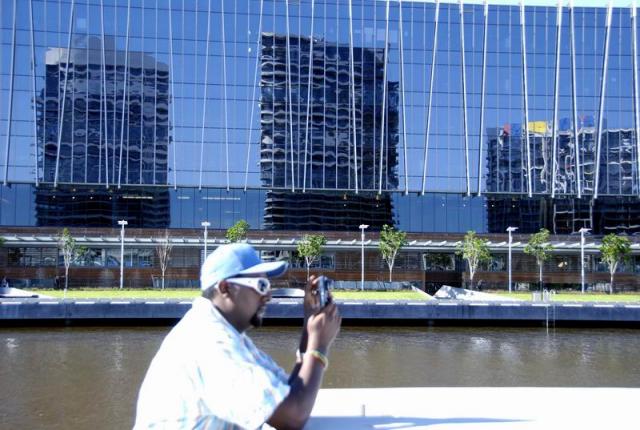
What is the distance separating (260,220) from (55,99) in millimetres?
19854

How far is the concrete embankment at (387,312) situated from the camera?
3522cm

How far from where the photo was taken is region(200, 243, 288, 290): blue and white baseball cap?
2.91 m

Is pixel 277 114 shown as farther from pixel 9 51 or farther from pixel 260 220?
pixel 9 51

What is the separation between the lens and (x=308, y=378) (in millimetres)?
2842

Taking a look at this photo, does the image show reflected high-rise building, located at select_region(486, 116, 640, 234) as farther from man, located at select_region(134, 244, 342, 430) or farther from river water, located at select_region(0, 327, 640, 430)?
man, located at select_region(134, 244, 342, 430)

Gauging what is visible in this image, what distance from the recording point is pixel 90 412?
1544cm

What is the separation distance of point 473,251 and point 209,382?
54625mm

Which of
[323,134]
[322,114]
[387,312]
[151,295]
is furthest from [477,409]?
[322,114]

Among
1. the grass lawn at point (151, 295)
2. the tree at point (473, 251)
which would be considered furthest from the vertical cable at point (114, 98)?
the tree at point (473, 251)

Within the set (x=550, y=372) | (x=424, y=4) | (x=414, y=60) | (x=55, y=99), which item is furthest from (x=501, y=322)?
(x=55, y=99)

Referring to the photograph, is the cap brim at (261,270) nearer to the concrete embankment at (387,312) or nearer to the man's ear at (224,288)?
the man's ear at (224,288)

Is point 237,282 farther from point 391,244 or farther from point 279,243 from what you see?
point 279,243

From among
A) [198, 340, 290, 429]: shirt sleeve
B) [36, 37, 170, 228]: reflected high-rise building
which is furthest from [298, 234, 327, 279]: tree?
[198, 340, 290, 429]: shirt sleeve

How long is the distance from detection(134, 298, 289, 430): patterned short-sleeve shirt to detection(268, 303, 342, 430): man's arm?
2.8 inches
